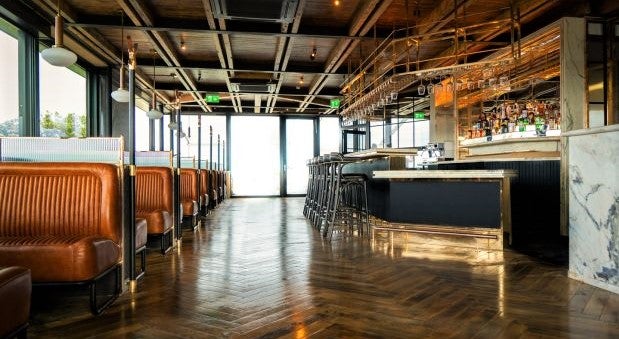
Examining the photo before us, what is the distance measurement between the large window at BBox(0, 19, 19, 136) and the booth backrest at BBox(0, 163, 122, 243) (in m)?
3.32

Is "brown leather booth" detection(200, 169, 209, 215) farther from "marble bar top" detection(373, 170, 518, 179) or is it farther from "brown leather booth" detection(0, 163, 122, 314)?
"brown leather booth" detection(0, 163, 122, 314)

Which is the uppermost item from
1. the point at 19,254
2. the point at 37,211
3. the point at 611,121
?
the point at 611,121

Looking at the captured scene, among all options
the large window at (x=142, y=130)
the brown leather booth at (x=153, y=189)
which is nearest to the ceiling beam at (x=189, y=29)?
the brown leather booth at (x=153, y=189)

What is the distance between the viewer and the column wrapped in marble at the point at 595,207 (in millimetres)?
2732

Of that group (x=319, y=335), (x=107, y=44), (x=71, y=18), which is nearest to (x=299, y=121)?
(x=107, y=44)

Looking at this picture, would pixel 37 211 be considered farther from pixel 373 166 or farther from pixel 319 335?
pixel 373 166

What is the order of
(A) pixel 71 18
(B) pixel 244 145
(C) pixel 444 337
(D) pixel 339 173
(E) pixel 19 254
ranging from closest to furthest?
(C) pixel 444 337, (E) pixel 19 254, (D) pixel 339 173, (A) pixel 71 18, (B) pixel 244 145

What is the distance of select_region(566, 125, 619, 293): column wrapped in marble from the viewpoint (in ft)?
8.96

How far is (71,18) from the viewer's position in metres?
5.94

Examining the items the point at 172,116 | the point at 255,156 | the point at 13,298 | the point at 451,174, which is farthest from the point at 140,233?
the point at 255,156

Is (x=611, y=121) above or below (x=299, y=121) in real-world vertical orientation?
below

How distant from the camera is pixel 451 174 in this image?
171 inches

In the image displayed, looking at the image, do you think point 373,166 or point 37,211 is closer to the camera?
point 37,211

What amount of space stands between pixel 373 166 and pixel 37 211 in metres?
4.53
